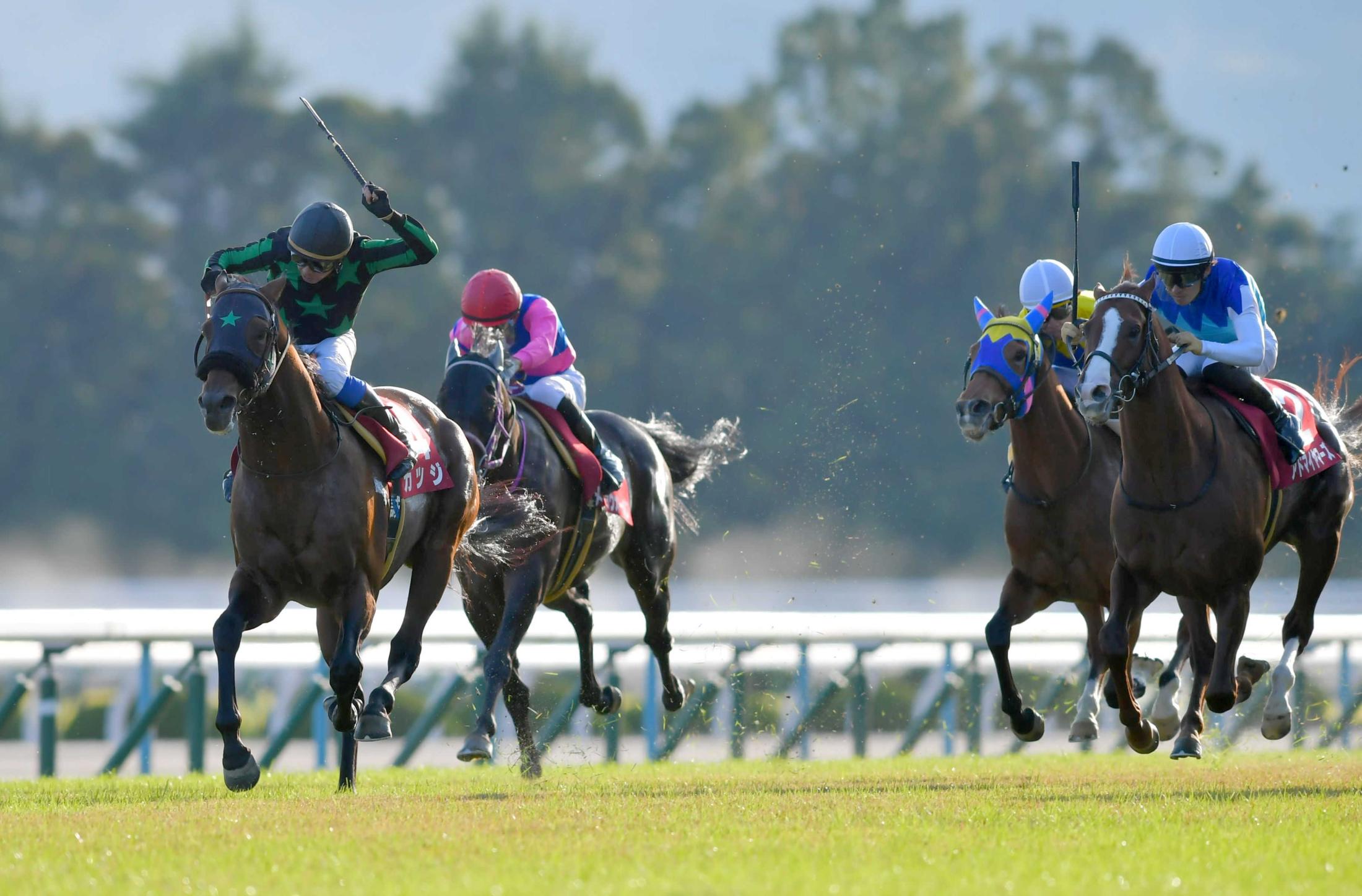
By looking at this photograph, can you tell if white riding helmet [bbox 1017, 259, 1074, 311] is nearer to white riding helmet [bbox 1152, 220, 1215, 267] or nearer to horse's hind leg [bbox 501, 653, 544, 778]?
white riding helmet [bbox 1152, 220, 1215, 267]

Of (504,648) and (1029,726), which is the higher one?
(504,648)

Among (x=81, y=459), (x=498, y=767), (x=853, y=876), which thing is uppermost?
(x=853, y=876)

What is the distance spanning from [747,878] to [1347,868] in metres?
1.62

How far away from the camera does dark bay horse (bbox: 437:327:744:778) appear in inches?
351

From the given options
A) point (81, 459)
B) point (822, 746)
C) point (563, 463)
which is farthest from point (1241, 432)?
point (81, 459)

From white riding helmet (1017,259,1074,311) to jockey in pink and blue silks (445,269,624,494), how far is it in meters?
2.11

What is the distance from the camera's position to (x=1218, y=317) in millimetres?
8719

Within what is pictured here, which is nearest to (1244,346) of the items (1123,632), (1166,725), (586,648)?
(1123,632)

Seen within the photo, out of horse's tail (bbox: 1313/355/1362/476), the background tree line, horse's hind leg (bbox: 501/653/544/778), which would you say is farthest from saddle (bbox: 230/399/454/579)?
the background tree line

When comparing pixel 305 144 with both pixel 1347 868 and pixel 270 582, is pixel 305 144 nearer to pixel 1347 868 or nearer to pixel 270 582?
pixel 270 582

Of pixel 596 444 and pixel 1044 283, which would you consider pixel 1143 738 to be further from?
pixel 596 444

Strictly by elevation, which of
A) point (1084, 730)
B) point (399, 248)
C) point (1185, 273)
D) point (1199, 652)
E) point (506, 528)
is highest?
point (1185, 273)

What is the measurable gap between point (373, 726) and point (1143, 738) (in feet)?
9.96

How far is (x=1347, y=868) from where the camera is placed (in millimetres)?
5637
